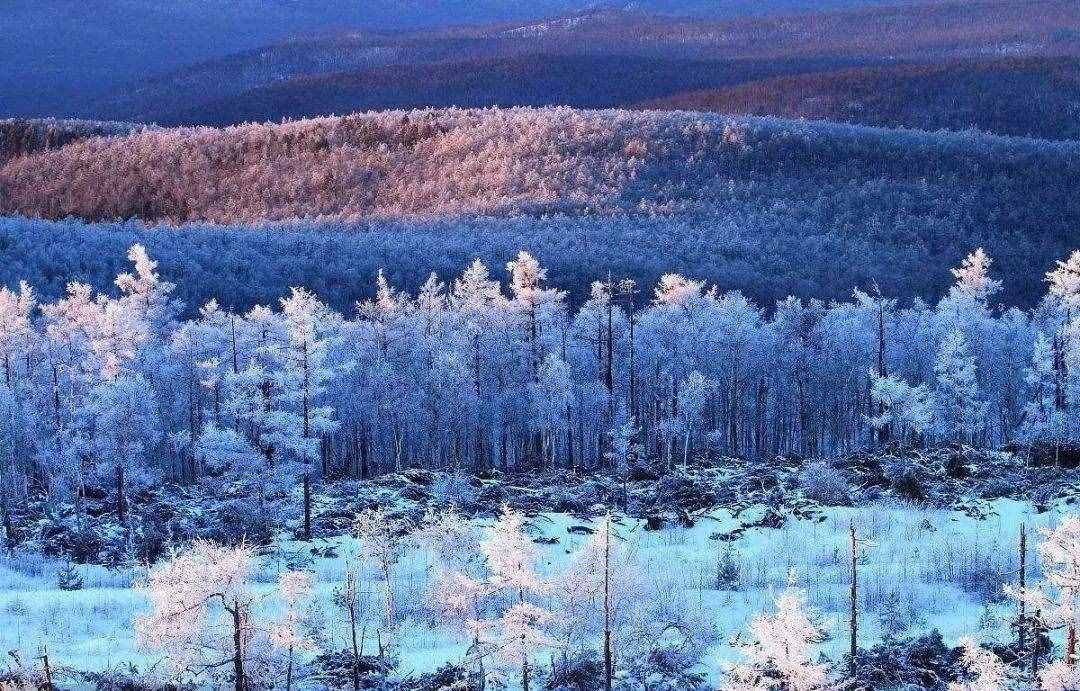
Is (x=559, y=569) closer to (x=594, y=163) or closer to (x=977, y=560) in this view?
(x=977, y=560)

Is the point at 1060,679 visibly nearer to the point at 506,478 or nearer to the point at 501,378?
the point at 506,478

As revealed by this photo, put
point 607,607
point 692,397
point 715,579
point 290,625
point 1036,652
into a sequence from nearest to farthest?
A: 1. point 290,625
2. point 607,607
3. point 1036,652
4. point 715,579
5. point 692,397

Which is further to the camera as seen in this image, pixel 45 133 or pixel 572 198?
pixel 45 133

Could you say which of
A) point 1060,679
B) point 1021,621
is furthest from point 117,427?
point 1060,679

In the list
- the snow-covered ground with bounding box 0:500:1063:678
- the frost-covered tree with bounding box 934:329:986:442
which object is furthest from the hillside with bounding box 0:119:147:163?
the snow-covered ground with bounding box 0:500:1063:678

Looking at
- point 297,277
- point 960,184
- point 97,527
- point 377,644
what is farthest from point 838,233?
point 377,644

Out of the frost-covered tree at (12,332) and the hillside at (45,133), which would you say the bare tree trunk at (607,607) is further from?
the hillside at (45,133)
